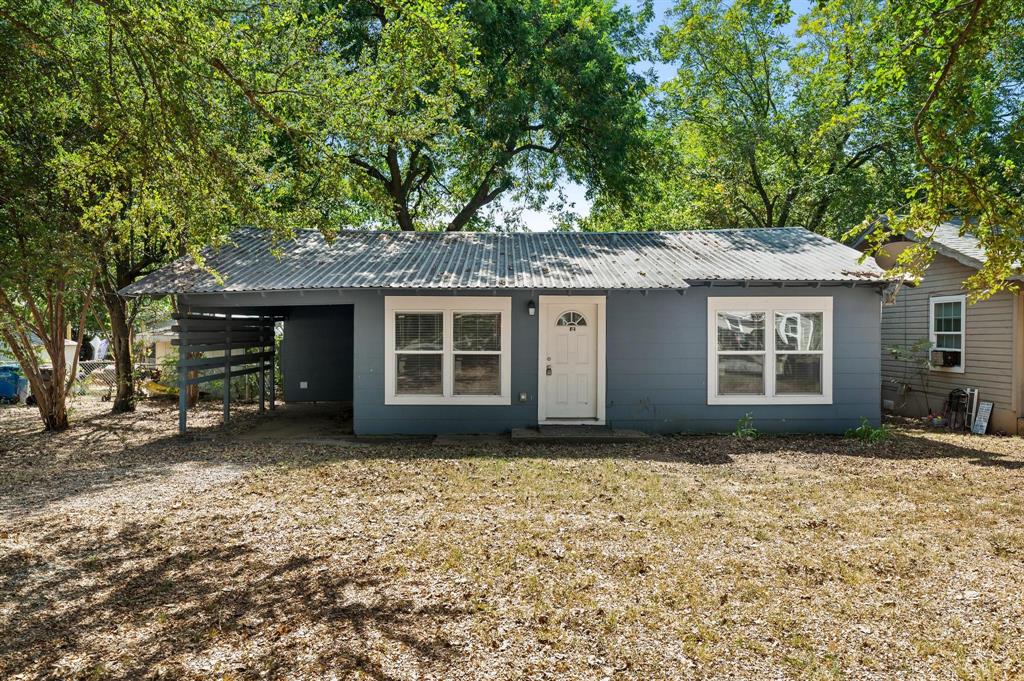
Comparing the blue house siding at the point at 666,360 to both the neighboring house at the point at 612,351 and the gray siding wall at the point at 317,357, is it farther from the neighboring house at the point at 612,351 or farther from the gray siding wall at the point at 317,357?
the gray siding wall at the point at 317,357

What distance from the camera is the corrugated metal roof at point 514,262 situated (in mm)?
9281

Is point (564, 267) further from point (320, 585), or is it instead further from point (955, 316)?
point (955, 316)

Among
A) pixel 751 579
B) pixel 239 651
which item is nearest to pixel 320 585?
pixel 239 651

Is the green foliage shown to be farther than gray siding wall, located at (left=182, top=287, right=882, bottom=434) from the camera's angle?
No

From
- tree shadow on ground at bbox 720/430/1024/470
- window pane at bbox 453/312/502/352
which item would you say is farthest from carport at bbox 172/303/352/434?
tree shadow on ground at bbox 720/430/1024/470

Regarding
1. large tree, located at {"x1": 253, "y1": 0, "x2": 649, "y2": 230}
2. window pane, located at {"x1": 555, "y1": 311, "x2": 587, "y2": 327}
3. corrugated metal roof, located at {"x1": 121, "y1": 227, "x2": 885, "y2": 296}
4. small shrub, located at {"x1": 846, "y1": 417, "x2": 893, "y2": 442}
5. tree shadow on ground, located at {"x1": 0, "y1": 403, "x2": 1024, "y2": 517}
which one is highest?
large tree, located at {"x1": 253, "y1": 0, "x2": 649, "y2": 230}

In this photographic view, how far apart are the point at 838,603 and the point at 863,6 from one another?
14406 millimetres

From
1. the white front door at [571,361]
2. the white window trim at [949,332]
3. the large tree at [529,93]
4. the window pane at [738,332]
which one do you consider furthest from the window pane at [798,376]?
the large tree at [529,93]

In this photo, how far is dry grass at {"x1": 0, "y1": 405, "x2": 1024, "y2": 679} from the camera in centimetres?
322

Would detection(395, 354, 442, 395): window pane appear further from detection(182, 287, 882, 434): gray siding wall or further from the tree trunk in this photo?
the tree trunk

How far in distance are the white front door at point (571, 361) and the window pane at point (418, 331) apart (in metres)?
1.80

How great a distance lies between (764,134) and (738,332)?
11.4m

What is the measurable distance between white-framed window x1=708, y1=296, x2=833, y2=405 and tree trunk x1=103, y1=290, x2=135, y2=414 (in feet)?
38.8

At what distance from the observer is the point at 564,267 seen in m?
10.3
